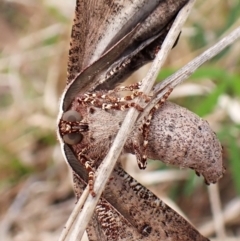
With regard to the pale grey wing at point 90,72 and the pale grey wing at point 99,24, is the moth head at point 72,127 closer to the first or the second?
the pale grey wing at point 90,72

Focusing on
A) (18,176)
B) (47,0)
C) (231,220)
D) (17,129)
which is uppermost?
(47,0)

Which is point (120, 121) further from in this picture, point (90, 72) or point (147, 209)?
point (147, 209)

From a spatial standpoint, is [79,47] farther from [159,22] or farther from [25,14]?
[25,14]

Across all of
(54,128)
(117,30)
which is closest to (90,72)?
(117,30)

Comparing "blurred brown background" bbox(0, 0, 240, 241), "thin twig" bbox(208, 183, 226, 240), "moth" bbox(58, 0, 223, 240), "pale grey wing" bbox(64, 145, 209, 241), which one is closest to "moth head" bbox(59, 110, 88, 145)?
"moth" bbox(58, 0, 223, 240)

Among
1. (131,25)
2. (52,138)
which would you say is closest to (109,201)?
(131,25)

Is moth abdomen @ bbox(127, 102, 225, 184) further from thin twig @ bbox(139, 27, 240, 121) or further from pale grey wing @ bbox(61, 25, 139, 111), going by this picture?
pale grey wing @ bbox(61, 25, 139, 111)
